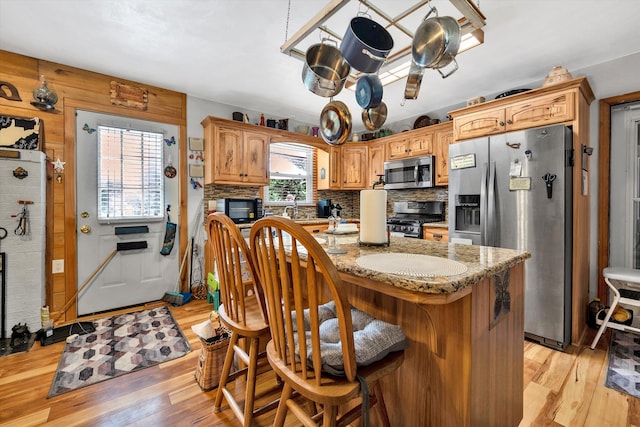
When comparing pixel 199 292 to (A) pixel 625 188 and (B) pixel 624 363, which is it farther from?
(A) pixel 625 188

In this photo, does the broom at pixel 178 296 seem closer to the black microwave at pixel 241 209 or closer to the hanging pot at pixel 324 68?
the black microwave at pixel 241 209

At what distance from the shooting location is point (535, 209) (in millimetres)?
2375

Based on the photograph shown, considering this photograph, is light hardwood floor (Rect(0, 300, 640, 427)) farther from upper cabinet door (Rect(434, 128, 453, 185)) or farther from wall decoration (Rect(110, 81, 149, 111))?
wall decoration (Rect(110, 81, 149, 111))

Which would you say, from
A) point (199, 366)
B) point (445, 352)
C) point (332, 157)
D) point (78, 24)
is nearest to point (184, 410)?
point (199, 366)

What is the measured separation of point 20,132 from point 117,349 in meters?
2.17

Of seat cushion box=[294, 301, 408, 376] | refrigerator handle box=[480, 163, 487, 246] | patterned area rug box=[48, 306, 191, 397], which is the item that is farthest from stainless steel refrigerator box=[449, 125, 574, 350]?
patterned area rug box=[48, 306, 191, 397]

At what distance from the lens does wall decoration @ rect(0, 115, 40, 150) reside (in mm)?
2531

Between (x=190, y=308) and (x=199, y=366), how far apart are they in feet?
4.90

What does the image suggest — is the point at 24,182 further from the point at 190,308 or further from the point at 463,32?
the point at 463,32

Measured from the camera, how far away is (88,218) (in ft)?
9.80

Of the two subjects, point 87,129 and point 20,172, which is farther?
point 87,129

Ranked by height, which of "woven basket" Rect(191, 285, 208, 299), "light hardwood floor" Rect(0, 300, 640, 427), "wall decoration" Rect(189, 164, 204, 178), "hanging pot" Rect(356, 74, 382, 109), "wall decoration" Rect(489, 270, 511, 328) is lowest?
"light hardwood floor" Rect(0, 300, 640, 427)

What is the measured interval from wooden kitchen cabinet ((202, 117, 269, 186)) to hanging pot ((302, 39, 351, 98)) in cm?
Answer: 222

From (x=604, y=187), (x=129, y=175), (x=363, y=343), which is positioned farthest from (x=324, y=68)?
(x=604, y=187)
